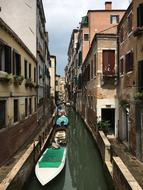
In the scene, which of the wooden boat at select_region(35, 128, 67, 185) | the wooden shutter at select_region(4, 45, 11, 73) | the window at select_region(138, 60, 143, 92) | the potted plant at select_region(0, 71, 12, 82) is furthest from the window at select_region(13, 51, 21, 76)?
the window at select_region(138, 60, 143, 92)

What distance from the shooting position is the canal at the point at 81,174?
11891 mm

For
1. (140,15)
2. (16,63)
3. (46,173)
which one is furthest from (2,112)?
(140,15)

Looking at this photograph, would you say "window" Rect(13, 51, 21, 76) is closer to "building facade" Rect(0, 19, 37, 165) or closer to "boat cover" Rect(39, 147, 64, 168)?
"building facade" Rect(0, 19, 37, 165)

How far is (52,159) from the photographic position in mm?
13039

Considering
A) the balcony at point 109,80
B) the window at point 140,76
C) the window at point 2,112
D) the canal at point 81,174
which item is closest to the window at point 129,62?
the window at point 140,76

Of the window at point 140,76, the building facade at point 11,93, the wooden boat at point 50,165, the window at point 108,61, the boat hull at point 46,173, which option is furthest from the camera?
the window at point 108,61

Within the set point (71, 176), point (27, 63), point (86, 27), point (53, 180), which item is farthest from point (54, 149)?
point (86, 27)

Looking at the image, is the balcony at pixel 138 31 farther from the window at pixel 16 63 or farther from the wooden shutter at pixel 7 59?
the window at pixel 16 63

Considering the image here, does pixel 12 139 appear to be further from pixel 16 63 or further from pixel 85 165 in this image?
pixel 85 165

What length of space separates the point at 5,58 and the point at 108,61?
28.4ft

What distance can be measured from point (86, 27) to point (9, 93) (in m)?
27.4

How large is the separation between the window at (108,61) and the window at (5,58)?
26.2 feet

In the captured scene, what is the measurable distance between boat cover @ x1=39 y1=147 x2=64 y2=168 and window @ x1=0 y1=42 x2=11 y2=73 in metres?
4.16

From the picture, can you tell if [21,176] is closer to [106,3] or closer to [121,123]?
[121,123]
